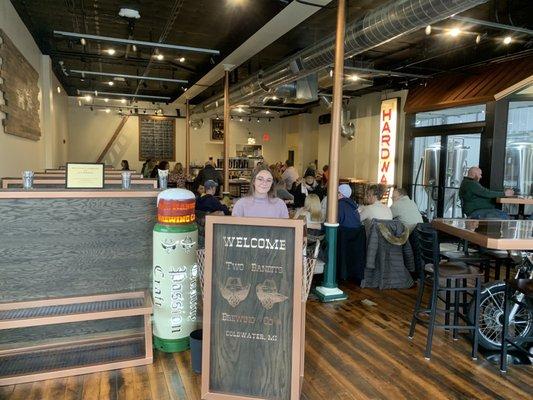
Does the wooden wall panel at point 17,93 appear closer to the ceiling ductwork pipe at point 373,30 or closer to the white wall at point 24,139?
the white wall at point 24,139

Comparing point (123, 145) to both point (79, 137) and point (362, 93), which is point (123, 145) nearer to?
point (79, 137)

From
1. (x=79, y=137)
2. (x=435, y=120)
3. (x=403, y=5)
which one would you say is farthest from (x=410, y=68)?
(x=79, y=137)

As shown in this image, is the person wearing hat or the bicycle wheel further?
the person wearing hat

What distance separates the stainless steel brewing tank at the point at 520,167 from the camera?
24.8ft

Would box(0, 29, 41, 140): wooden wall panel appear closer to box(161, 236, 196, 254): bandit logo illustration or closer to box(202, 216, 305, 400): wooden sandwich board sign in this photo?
box(161, 236, 196, 254): bandit logo illustration

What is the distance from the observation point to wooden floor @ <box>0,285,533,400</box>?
2.63m

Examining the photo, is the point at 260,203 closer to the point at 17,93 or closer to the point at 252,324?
the point at 252,324

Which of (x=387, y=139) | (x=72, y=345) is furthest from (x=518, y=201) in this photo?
(x=72, y=345)

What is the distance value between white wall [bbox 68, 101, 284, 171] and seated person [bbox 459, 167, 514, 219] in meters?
9.09

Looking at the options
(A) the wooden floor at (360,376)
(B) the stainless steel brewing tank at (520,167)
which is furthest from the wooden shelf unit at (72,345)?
(B) the stainless steel brewing tank at (520,167)

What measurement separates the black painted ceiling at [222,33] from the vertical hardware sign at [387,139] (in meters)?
0.56

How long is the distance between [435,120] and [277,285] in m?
8.21

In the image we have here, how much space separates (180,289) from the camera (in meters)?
3.03

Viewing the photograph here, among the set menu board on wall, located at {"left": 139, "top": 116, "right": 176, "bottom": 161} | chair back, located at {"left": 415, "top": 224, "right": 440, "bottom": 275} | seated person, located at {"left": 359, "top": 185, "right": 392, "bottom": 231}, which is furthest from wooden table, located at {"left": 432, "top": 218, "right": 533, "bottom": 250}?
menu board on wall, located at {"left": 139, "top": 116, "right": 176, "bottom": 161}
